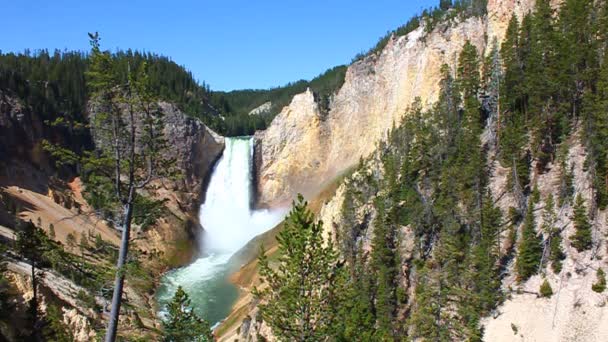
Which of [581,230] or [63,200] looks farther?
[63,200]

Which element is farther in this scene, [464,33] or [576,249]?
[464,33]

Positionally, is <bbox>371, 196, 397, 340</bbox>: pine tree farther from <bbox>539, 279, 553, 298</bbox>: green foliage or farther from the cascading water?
the cascading water

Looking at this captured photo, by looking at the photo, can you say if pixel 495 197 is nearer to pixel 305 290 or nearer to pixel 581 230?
pixel 581 230

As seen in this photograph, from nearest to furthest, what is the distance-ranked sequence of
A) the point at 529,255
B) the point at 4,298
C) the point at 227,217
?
the point at 4,298
the point at 529,255
the point at 227,217

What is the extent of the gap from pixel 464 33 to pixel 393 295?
41.8 metres

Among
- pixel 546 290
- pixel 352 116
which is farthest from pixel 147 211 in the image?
pixel 352 116

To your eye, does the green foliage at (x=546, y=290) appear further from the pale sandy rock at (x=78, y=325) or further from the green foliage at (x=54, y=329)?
the green foliage at (x=54, y=329)

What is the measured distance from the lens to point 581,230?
136 feet

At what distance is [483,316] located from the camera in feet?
139

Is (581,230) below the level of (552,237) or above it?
above

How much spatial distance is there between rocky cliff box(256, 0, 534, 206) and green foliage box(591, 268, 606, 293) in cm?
3722

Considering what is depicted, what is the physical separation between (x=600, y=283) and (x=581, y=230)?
182 inches

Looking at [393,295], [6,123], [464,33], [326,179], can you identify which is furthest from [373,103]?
[6,123]

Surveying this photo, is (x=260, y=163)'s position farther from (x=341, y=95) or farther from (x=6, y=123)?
(x=6, y=123)
